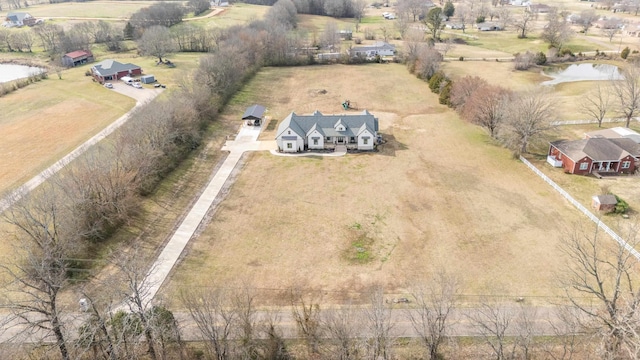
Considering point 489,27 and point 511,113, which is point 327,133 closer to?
point 511,113

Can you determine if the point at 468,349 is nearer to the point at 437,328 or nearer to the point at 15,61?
the point at 437,328

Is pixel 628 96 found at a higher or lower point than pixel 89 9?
lower

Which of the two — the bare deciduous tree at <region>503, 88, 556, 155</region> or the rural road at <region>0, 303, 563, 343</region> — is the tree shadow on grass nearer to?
the bare deciduous tree at <region>503, 88, 556, 155</region>

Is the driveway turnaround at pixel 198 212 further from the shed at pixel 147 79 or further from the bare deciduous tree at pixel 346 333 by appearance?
the shed at pixel 147 79

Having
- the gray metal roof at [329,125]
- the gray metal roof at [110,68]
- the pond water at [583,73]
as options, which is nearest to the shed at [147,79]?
the gray metal roof at [110,68]

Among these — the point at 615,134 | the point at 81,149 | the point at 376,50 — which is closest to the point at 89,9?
the point at 376,50

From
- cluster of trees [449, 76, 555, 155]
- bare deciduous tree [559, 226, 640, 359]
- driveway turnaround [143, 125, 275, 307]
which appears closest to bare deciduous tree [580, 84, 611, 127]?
cluster of trees [449, 76, 555, 155]

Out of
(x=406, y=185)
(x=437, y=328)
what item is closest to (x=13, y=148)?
(x=406, y=185)
